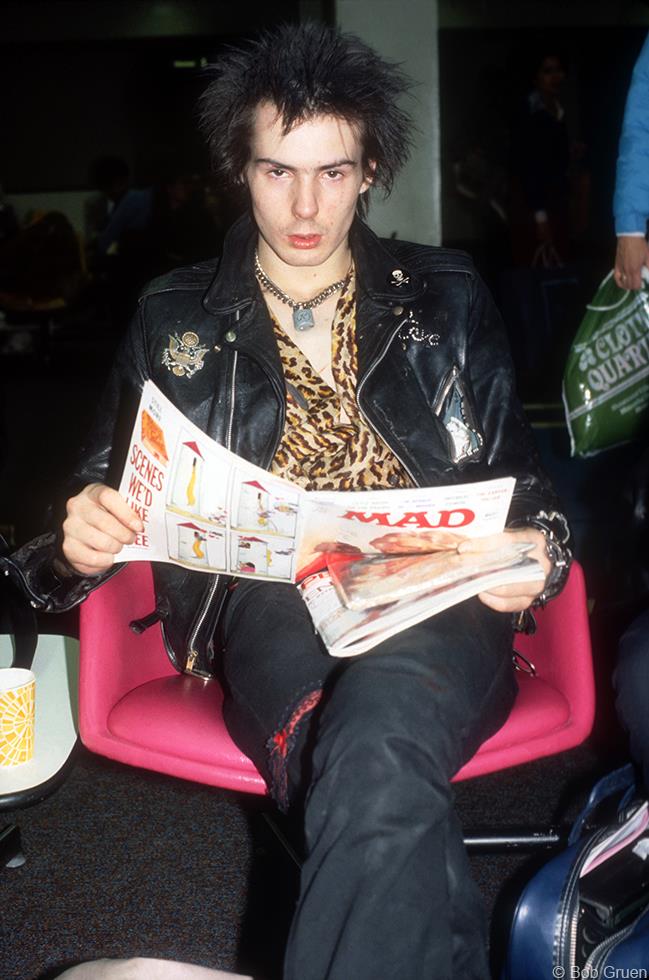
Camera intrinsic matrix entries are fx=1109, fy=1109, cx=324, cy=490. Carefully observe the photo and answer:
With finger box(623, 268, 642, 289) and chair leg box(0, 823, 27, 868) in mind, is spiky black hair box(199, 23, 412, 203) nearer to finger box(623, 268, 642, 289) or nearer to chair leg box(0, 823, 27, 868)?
finger box(623, 268, 642, 289)

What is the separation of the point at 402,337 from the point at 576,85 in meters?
13.0

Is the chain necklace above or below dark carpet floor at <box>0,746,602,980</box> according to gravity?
above

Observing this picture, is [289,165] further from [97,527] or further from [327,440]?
[97,527]

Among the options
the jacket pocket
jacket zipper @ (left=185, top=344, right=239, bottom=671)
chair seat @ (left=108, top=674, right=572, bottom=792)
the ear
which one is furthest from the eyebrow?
chair seat @ (left=108, top=674, right=572, bottom=792)

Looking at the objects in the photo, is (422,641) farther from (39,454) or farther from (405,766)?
(39,454)

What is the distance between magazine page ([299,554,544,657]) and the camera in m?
1.23

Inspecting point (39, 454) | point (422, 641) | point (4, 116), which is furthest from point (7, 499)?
point (4, 116)

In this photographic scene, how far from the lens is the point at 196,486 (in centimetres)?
132

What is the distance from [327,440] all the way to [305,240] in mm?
292

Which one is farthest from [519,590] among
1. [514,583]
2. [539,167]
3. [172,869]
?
[539,167]

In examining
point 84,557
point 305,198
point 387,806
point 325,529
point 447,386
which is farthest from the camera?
point 447,386

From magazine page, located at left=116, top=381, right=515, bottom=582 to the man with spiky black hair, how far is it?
0.06 m

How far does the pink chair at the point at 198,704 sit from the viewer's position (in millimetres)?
1519

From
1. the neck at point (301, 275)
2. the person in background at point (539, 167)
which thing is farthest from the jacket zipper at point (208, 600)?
the person in background at point (539, 167)
